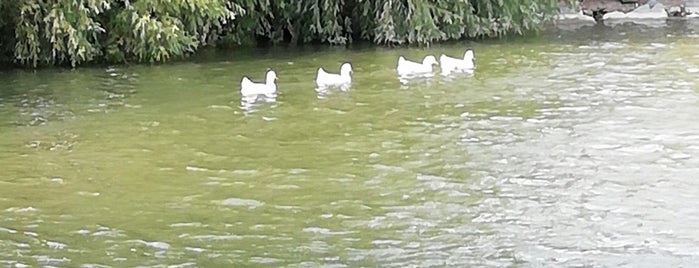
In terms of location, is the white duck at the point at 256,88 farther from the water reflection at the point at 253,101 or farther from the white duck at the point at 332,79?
the white duck at the point at 332,79

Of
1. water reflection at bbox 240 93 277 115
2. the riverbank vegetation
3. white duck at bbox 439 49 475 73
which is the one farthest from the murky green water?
the riverbank vegetation

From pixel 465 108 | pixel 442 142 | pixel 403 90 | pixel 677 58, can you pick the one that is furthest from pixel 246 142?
pixel 677 58

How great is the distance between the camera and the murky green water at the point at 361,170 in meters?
9.02

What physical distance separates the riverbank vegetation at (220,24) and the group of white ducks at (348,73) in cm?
210

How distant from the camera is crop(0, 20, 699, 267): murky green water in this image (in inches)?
355

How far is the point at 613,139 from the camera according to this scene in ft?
42.3

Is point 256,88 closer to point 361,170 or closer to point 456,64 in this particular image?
point 456,64

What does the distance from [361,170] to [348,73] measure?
22.9 ft

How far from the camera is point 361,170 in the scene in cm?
1170

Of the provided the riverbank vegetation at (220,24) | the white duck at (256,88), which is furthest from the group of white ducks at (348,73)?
the riverbank vegetation at (220,24)

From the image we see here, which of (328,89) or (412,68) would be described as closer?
(328,89)

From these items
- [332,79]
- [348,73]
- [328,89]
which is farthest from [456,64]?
[328,89]

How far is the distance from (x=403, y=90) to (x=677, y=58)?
5298 mm

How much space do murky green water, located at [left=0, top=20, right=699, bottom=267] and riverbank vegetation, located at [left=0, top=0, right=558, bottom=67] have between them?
90 cm
